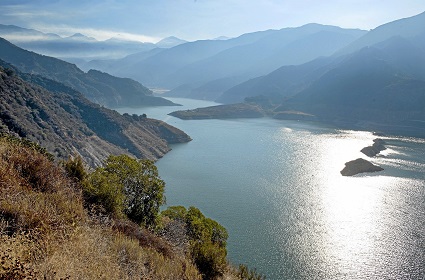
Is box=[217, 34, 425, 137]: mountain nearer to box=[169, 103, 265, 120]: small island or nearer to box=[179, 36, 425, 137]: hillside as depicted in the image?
box=[179, 36, 425, 137]: hillside

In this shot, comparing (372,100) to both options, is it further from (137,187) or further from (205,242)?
(205,242)

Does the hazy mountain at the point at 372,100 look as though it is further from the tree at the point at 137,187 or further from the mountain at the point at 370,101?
the tree at the point at 137,187

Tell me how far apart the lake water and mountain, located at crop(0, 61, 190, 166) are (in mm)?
10146

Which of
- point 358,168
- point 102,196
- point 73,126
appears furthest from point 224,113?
point 102,196

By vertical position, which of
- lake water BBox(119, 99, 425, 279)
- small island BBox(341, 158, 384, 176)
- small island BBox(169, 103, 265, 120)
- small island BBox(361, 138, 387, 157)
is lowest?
lake water BBox(119, 99, 425, 279)

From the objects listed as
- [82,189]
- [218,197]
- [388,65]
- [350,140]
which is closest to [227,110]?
[350,140]

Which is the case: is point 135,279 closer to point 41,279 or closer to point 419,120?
point 41,279

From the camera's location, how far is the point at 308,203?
48.3m

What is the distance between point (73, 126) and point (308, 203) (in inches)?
2242

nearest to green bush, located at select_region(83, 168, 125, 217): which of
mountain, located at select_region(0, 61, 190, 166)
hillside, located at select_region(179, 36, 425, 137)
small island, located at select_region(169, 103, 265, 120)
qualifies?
mountain, located at select_region(0, 61, 190, 166)

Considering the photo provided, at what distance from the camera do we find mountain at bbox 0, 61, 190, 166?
5859 cm

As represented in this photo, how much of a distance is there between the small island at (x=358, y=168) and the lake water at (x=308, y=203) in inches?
69.3

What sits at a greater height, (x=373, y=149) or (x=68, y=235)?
(x=68, y=235)

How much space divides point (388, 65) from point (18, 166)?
213 metres
